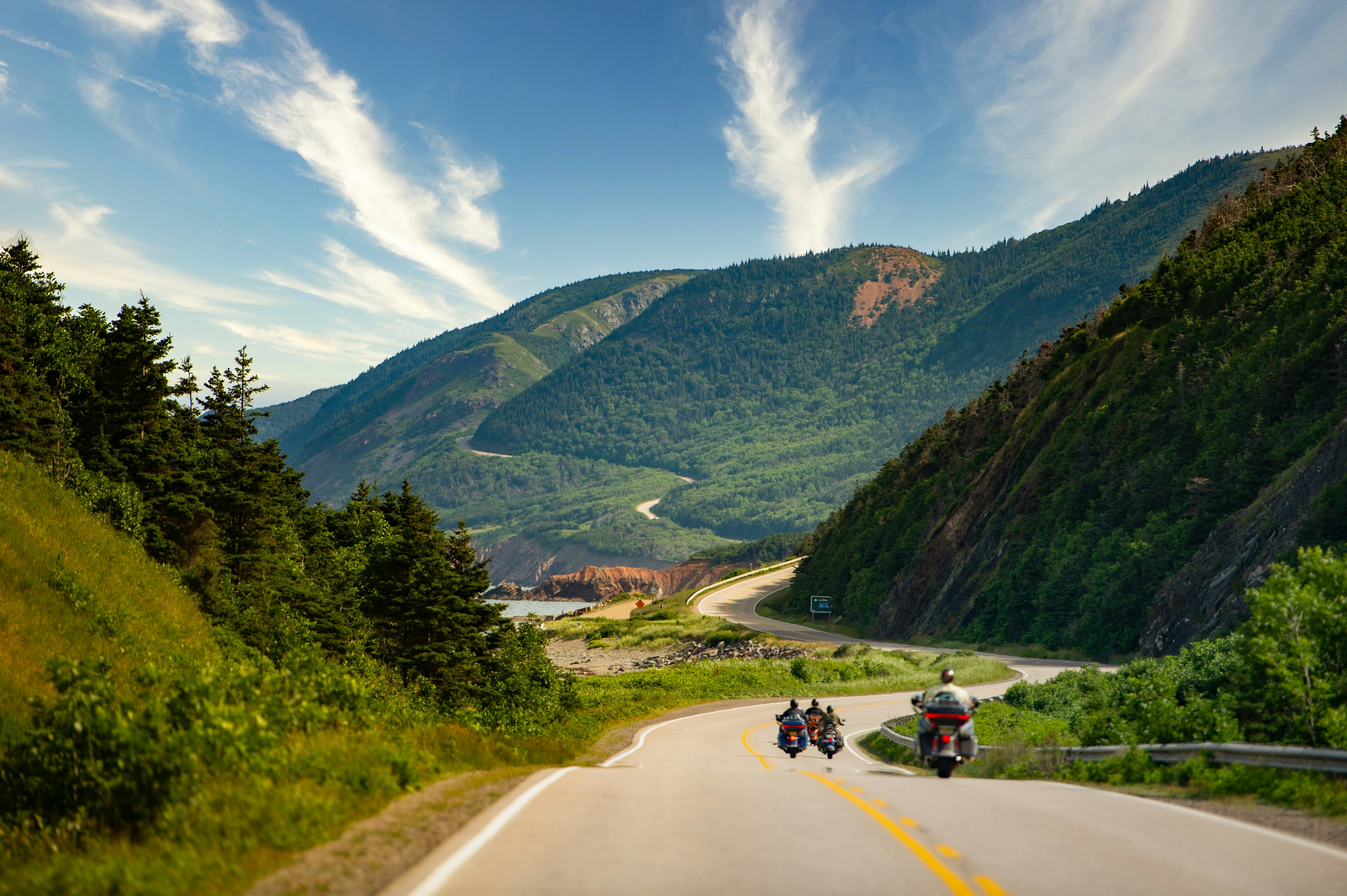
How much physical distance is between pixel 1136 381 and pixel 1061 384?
11.4 m

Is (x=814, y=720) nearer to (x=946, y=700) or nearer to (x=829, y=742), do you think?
(x=829, y=742)

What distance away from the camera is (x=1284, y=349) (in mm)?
42219

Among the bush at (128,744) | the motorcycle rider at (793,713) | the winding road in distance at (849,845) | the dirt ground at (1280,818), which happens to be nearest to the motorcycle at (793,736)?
the motorcycle rider at (793,713)

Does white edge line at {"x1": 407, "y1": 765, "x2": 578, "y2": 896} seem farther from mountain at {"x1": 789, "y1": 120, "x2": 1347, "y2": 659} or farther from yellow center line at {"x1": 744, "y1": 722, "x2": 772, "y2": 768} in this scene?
mountain at {"x1": 789, "y1": 120, "x2": 1347, "y2": 659}

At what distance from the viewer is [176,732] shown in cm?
900

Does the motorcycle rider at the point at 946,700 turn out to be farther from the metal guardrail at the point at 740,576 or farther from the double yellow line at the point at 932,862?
the metal guardrail at the point at 740,576

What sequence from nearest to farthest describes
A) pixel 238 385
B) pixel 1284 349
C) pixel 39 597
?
pixel 39 597
pixel 1284 349
pixel 238 385

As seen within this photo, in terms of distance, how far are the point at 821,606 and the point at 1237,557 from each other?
54.4m

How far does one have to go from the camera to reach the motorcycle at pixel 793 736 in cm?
2255

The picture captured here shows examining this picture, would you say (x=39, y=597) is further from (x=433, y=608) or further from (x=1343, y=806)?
(x=1343, y=806)

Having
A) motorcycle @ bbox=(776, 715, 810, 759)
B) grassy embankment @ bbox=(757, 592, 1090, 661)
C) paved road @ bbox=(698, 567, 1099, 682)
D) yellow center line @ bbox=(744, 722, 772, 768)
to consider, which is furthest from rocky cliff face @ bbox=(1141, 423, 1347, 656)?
motorcycle @ bbox=(776, 715, 810, 759)

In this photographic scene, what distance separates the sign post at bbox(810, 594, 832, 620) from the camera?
289 ft

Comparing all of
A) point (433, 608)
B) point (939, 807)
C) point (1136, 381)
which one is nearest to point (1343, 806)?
point (939, 807)

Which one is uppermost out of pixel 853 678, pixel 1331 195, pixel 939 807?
pixel 1331 195
